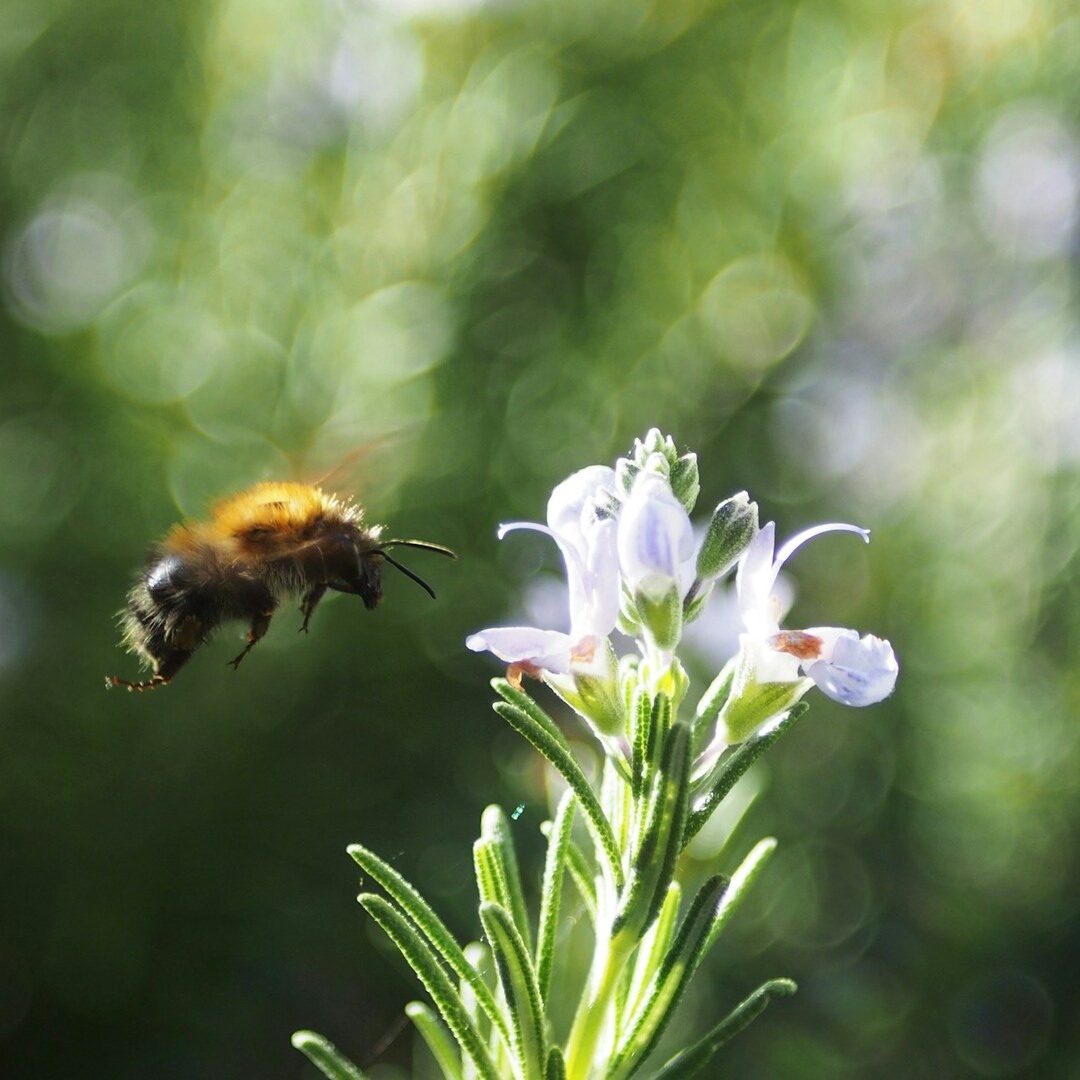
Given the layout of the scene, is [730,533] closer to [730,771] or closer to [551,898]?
[730,771]

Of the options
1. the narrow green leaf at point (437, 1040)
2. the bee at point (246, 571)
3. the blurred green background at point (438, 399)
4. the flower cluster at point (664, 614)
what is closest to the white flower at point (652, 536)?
the flower cluster at point (664, 614)

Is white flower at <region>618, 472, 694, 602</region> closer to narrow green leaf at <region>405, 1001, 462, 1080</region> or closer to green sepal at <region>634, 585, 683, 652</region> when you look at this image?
green sepal at <region>634, 585, 683, 652</region>

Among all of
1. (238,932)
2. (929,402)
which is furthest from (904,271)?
(238,932)

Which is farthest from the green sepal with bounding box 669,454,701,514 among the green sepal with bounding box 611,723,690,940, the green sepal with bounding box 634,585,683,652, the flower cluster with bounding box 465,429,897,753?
the green sepal with bounding box 611,723,690,940

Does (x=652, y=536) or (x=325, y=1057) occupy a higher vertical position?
(x=652, y=536)

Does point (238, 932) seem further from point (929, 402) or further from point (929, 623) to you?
point (929, 402)

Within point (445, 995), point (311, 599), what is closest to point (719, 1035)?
point (445, 995)
